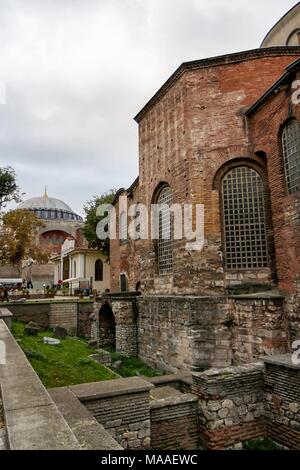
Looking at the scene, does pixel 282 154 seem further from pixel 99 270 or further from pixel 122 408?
pixel 99 270

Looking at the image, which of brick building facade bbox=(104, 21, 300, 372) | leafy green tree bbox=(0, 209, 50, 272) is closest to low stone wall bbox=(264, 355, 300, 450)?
brick building facade bbox=(104, 21, 300, 372)

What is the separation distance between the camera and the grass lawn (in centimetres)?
767

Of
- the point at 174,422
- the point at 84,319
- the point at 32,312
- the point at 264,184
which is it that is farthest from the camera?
the point at 84,319

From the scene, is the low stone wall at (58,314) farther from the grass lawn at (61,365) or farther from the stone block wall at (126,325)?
the stone block wall at (126,325)

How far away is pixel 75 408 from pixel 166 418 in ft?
6.75

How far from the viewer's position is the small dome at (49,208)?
168 feet

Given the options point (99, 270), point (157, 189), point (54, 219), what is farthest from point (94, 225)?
point (54, 219)

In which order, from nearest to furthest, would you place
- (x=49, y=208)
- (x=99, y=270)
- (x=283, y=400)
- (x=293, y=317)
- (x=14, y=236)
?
1. (x=283, y=400)
2. (x=293, y=317)
3. (x=14, y=236)
4. (x=99, y=270)
5. (x=49, y=208)

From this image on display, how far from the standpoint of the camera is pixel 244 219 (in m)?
10.4

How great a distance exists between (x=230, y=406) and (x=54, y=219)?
46.7 meters

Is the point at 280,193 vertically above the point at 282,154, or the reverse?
the point at 282,154

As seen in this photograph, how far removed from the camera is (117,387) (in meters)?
5.06

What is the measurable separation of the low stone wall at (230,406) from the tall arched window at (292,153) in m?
4.78
